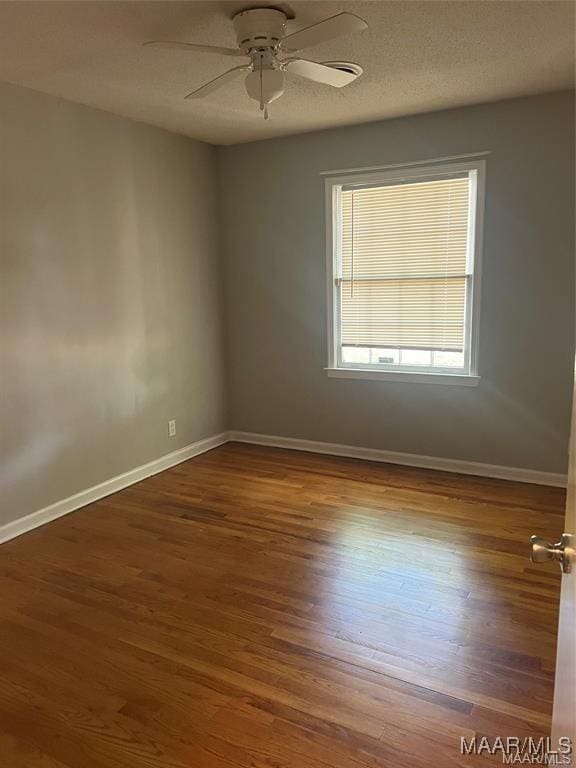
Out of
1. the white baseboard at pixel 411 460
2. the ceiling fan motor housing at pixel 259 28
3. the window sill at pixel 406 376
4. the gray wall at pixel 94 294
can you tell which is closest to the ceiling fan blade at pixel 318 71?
the ceiling fan motor housing at pixel 259 28

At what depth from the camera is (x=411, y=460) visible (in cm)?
433

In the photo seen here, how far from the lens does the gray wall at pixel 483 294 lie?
3627 mm

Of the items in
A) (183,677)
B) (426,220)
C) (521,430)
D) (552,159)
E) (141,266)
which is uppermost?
(552,159)

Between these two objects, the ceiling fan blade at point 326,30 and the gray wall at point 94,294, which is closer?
the ceiling fan blade at point 326,30

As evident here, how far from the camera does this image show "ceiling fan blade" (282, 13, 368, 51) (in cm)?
197

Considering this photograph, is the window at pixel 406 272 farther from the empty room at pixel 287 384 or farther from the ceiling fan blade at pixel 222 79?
the ceiling fan blade at pixel 222 79

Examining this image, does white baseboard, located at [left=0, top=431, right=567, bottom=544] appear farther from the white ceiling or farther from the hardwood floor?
the white ceiling

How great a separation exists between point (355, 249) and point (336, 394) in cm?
117

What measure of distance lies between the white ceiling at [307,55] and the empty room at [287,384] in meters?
0.02

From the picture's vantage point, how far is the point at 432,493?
3768 mm

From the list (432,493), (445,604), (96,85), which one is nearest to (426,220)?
(432,493)

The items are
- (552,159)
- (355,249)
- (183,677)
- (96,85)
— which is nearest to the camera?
(183,677)

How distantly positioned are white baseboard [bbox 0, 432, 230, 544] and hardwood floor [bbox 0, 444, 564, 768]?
0.09 m

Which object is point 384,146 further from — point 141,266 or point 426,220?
point 141,266
